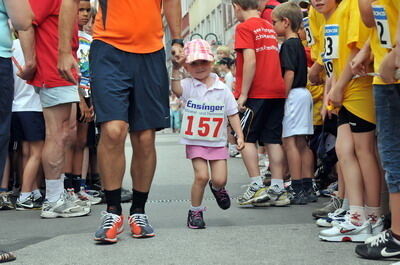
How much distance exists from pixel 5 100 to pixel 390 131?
218 centimetres

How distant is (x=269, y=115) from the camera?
8.13 m

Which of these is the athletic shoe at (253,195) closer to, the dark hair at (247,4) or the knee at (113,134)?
the dark hair at (247,4)

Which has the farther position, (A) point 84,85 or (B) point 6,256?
(A) point 84,85

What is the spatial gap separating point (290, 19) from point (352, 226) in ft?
10.7

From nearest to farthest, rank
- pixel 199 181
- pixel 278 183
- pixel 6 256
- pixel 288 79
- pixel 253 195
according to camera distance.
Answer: pixel 6 256 → pixel 199 181 → pixel 253 195 → pixel 278 183 → pixel 288 79

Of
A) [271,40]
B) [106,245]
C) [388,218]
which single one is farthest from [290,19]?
[106,245]

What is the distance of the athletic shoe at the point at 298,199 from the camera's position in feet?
25.6

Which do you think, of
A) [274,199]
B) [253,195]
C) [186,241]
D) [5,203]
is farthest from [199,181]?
[5,203]

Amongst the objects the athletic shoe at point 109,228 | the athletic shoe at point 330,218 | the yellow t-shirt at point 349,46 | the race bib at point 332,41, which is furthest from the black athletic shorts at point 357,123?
the athletic shoe at point 109,228

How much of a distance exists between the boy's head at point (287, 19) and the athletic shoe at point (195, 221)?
2575 mm

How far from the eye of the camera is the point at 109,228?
5.57m

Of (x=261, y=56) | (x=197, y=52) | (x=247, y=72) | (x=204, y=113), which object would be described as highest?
(x=197, y=52)

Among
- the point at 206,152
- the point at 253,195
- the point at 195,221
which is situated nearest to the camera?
the point at 195,221

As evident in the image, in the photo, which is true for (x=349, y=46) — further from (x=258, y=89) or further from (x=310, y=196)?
(x=310, y=196)
